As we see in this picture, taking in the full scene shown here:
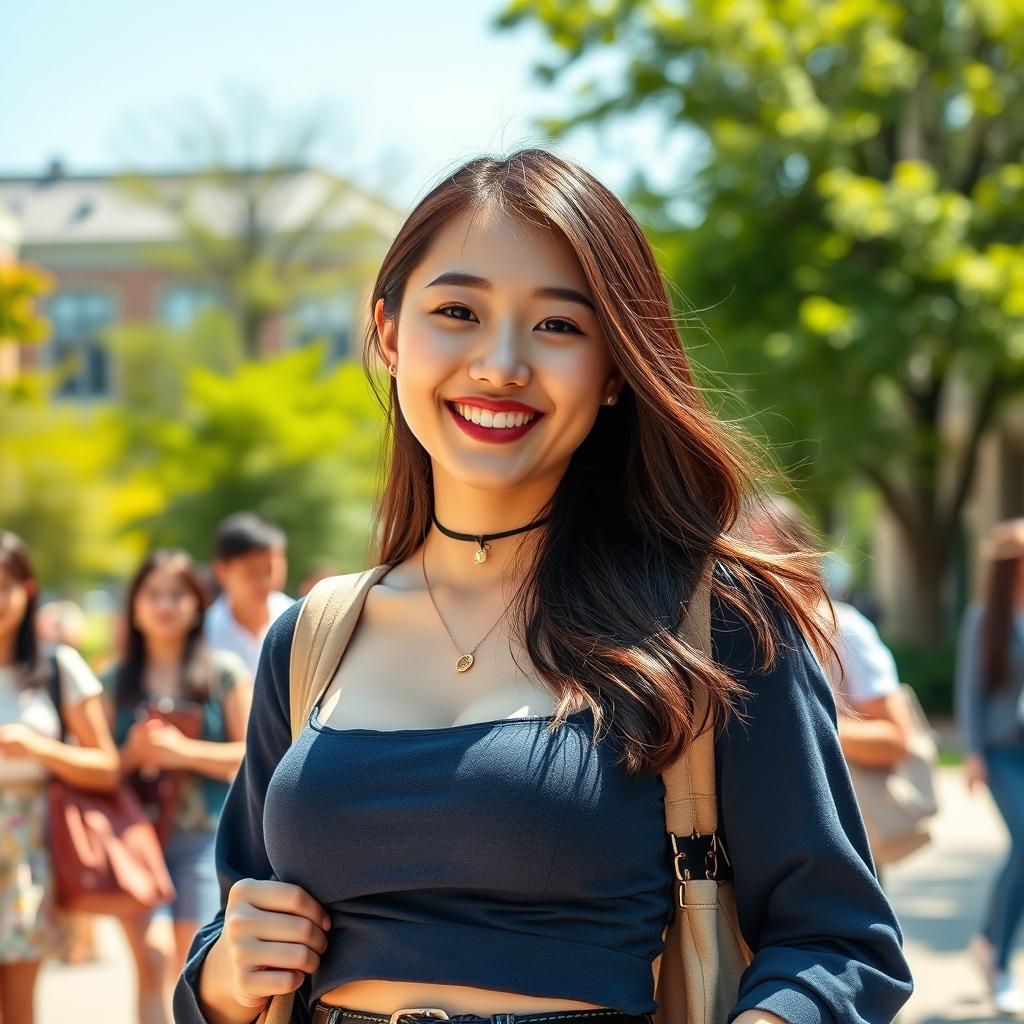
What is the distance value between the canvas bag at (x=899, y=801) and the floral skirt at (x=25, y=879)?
2.73m

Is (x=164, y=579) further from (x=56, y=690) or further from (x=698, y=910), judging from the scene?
(x=698, y=910)

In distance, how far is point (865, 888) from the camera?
1.88 meters

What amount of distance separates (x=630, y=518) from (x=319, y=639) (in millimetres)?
484

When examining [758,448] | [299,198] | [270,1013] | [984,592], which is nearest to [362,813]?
[270,1013]

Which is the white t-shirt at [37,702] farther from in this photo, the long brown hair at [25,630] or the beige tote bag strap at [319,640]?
the beige tote bag strap at [319,640]

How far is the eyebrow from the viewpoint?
209 centimetres

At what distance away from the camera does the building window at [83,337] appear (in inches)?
2005

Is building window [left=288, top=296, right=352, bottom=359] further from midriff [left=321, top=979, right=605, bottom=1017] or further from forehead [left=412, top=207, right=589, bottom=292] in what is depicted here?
midriff [left=321, top=979, right=605, bottom=1017]

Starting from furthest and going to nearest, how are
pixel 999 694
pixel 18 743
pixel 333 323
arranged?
pixel 333 323 → pixel 999 694 → pixel 18 743

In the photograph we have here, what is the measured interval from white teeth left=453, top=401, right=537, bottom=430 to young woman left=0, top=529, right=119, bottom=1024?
3560 mm

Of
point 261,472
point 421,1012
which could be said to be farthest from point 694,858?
point 261,472

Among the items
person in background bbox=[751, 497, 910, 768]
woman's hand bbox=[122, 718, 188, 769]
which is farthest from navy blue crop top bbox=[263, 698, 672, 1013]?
woman's hand bbox=[122, 718, 188, 769]

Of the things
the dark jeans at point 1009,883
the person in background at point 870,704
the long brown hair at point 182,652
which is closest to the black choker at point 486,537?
the person in background at point 870,704

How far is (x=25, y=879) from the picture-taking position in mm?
5219
